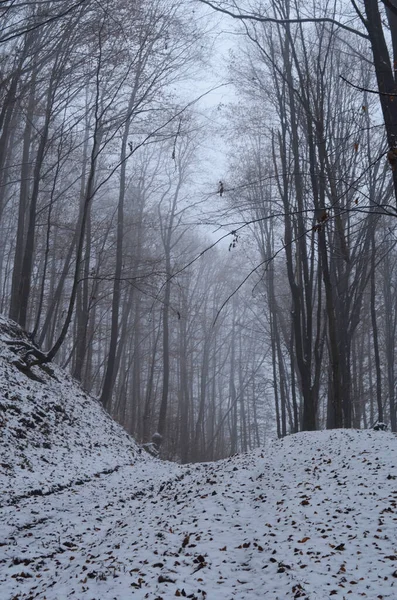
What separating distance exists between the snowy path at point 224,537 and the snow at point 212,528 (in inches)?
0.6

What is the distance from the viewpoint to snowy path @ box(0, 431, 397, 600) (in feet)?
11.5

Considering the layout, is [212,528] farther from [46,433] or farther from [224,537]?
[46,433]

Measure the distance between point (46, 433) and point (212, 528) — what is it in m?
5.36

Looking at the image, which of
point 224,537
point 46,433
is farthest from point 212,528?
point 46,433

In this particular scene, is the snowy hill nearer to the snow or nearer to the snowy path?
the snow

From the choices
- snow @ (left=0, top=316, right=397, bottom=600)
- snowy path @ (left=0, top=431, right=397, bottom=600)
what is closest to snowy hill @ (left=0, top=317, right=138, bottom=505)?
snow @ (left=0, top=316, right=397, bottom=600)

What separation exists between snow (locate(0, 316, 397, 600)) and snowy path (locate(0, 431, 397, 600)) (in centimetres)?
2

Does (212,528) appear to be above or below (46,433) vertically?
below

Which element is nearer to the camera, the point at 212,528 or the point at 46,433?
the point at 212,528

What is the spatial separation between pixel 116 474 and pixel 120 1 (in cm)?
1086

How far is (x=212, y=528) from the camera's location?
4855mm

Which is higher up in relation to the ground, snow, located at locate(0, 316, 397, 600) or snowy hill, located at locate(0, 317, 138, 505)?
snowy hill, located at locate(0, 317, 138, 505)

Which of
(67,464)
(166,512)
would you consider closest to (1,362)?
(67,464)

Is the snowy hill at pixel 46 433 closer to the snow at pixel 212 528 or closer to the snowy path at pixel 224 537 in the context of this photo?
the snow at pixel 212 528
